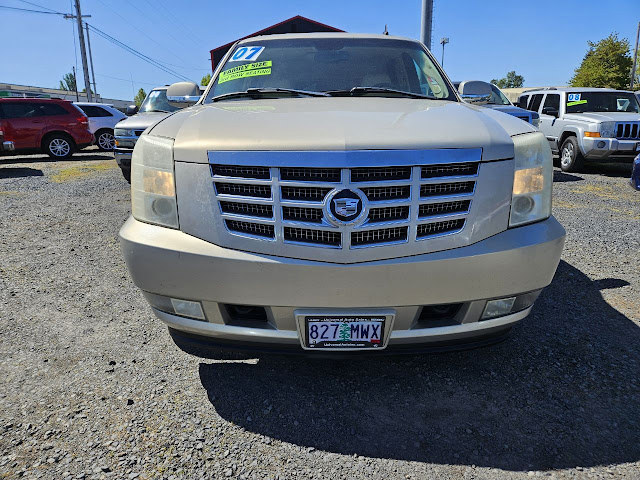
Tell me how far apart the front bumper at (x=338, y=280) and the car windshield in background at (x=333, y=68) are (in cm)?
149

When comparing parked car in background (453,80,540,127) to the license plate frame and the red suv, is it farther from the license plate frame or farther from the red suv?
the red suv

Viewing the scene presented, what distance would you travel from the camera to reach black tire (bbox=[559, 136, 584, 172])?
10.2 m

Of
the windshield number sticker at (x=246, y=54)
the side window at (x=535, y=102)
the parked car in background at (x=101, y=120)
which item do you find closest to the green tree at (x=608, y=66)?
the side window at (x=535, y=102)

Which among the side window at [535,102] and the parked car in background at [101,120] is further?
the parked car in background at [101,120]

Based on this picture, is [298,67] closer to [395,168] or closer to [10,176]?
[395,168]

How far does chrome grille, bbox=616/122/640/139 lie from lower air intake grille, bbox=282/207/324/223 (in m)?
10.3

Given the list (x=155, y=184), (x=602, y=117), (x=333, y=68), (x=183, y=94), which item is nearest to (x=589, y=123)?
(x=602, y=117)

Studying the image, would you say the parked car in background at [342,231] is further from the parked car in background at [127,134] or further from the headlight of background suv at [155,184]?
the parked car in background at [127,134]

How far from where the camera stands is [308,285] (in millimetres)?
1883

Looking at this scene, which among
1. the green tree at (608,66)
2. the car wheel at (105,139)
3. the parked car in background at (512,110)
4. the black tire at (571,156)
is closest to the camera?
the parked car in background at (512,110)

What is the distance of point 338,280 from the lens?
6.13ft

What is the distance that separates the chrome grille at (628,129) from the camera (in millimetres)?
9758

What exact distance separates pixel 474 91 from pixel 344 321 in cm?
234

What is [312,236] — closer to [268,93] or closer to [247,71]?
[268,93]
